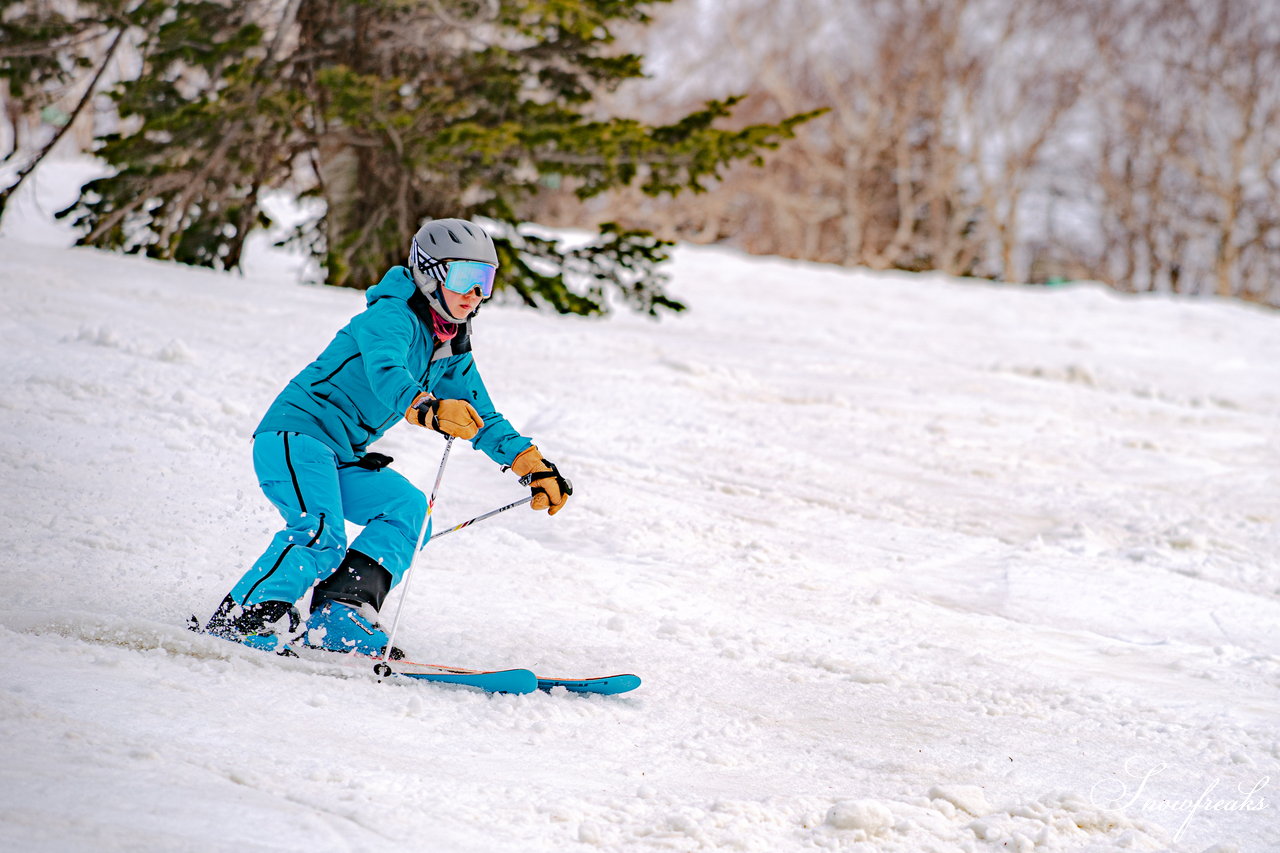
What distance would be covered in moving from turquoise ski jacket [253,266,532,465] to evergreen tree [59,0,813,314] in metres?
5.47

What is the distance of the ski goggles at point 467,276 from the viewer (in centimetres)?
344

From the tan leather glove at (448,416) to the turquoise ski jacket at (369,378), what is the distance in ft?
0.23

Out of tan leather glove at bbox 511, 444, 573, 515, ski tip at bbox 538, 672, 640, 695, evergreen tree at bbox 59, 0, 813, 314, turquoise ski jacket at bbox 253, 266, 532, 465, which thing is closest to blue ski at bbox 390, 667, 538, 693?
ski tip at bbox 538, 672, 640, 695

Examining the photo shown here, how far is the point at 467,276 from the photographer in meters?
3.46

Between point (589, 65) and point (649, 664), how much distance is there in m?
6.79

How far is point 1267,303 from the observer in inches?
1220

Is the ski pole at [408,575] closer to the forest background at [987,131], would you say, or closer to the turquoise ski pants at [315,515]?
the turquoise ski pants at [315,515]

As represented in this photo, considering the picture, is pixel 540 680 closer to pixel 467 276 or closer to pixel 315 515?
pixel 315 515

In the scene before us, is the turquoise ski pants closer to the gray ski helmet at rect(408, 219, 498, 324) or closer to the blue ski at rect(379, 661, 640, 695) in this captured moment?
the blue ski at rect(379, 661, 640, 695)

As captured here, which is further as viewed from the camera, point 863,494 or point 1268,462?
point 1268,462

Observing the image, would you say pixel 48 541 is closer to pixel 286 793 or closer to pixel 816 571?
pixel 286 793

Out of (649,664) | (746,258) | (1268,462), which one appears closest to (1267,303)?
(746,258)

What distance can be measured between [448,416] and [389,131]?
6431 mm

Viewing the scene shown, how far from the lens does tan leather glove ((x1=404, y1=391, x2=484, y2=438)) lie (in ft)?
10.7
